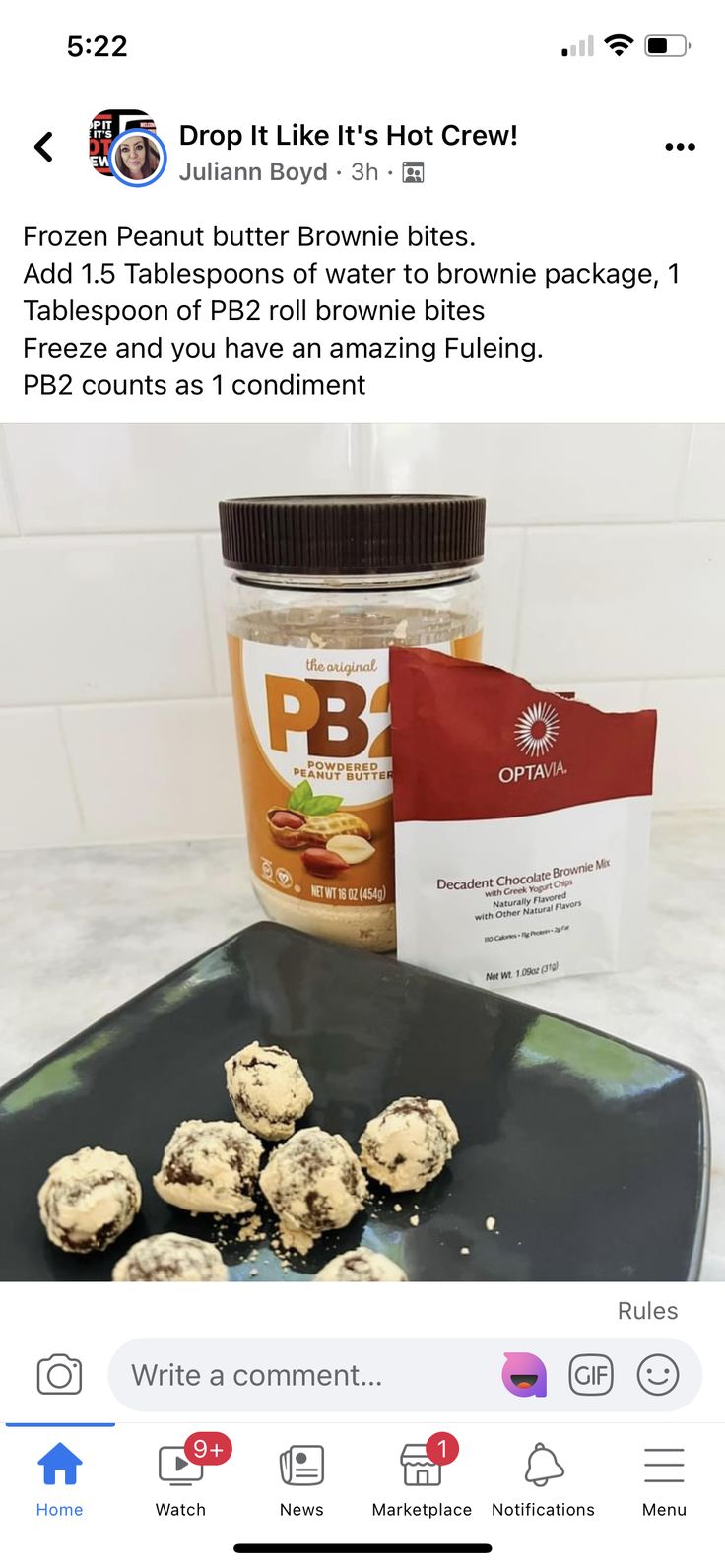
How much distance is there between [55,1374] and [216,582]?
0.45 m

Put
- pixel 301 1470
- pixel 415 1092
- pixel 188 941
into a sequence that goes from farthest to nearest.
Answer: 1. pixel 188 941
2. pixel 415 1092
3. pixel 301 1470

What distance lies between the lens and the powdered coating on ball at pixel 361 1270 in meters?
0.30

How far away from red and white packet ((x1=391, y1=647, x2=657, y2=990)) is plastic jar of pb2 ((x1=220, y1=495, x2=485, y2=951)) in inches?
0.8

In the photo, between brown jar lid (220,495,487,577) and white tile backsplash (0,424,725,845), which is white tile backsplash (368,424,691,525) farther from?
brown jar lid (220,495,487,577)

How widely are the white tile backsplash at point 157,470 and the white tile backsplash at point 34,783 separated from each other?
140 mm

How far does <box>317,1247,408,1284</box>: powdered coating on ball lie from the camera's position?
11.8 inches

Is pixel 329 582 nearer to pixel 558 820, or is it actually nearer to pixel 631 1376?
pixel 558 820

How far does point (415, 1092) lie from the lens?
389mm

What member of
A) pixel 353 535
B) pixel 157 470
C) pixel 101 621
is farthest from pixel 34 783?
pixel 353 535

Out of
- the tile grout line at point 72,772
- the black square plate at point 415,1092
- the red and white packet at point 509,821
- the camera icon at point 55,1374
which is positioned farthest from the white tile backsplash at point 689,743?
the camera icon at point 55,1374
